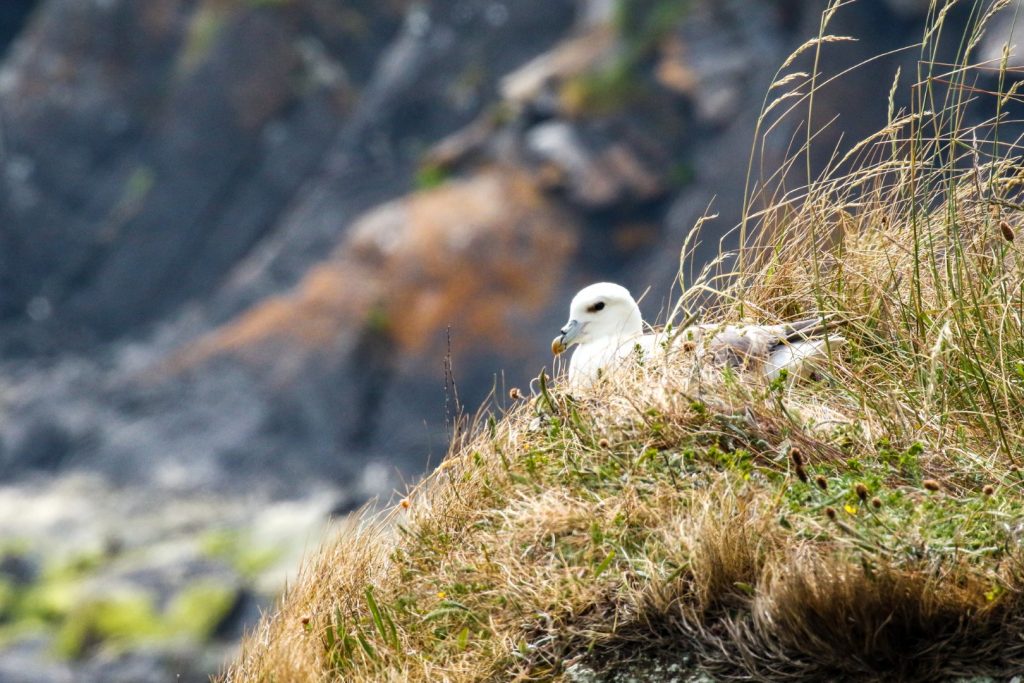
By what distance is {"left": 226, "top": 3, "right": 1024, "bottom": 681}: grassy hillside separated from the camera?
8.73 ft

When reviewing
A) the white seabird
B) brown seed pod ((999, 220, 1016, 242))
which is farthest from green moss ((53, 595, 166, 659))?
brown seed pod ((999, 220, 1016, 242))

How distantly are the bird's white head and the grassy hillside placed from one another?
32.5 inches

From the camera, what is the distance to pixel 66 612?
24797 mm

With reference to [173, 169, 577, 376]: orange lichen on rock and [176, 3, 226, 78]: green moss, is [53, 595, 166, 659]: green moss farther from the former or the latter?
[176, 3, 226, 78]: green moss

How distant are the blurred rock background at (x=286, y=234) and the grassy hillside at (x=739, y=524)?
16914mm

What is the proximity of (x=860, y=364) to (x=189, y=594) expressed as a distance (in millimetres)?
22385

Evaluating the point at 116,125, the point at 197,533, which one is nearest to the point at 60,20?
the point at 116,125

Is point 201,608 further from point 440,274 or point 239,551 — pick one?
point 440,274

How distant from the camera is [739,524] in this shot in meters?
2.85

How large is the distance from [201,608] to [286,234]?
13508 mm

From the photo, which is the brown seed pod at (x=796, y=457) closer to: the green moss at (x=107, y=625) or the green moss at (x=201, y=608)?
the green moss at (x=201, y=608)

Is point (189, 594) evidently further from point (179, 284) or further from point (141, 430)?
point (179, 284)

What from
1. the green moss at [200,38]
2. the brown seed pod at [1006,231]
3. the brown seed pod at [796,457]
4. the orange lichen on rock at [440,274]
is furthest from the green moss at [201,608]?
the brown seed pod at [796,457]

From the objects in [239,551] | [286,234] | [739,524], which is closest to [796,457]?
[739,524]
